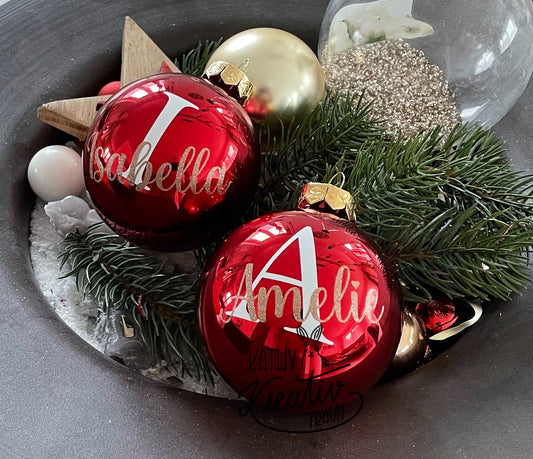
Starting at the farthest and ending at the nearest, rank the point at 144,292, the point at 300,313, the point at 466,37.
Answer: the point at 466,37 < the point at 144,292 < the point at 300,313

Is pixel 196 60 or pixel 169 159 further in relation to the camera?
pixel 196 60

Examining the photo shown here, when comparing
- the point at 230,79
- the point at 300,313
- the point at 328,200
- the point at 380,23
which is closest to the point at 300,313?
the point at 300,313

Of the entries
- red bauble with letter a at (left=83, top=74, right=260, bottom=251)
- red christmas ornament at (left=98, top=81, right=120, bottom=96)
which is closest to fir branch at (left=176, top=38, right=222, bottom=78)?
red christmas ornament at (left=98, top=81, right=120, bottom=96)

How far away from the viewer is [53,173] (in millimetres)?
623

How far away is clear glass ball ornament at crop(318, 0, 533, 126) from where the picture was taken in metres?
0.67

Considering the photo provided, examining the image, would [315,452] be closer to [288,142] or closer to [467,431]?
[467,431]

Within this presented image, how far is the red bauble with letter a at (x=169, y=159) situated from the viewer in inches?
19.1

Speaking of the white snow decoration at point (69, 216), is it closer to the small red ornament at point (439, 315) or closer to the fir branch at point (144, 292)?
the fir branch at point (144, 292)

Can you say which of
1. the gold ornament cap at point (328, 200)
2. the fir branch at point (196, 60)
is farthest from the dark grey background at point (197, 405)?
the fir branch at point (196, 60)

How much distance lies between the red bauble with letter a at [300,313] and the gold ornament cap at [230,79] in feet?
0.52

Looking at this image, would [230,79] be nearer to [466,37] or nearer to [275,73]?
[275,73]

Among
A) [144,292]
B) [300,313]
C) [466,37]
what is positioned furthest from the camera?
[466,37]

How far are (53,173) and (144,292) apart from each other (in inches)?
6.8

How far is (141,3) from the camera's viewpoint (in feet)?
2.58
